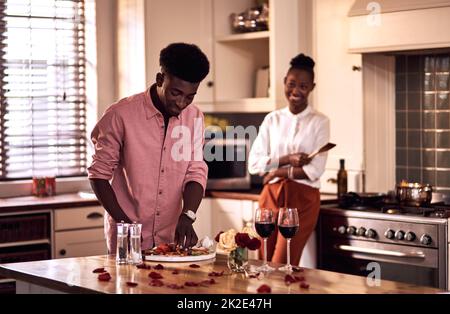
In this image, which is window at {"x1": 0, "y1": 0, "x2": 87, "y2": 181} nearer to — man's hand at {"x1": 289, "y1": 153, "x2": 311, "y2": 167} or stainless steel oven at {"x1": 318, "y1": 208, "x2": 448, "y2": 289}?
man's hand at {"x1": 289, "y1": 153, "x2": 311, "y2": 167}

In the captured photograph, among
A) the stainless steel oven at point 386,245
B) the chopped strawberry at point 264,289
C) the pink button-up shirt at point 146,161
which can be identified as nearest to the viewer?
the chopped strawberry at point 264,289

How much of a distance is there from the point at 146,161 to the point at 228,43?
249 cm

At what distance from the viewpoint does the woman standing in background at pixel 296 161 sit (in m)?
4.69

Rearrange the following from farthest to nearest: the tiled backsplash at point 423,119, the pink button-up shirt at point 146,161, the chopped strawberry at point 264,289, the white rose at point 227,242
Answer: the tiled backsplash at point 423,119, the pink button-up shirt at point 146,161, the white rose at point 227,242, the chopped strawberry at point 264,289

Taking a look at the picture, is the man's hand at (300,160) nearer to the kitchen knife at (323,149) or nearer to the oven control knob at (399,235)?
the kitchen knife at (323,149)

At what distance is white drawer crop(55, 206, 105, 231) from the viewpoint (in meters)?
5.03

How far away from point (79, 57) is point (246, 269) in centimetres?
312

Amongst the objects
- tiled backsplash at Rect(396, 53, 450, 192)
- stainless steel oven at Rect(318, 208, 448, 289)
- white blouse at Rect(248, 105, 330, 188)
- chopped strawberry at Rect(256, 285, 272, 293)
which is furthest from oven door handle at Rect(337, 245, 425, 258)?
chopped strawberry at Rect(256, 285, 272, 293)

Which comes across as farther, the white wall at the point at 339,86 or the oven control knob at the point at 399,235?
the white wall at the point at 339,86

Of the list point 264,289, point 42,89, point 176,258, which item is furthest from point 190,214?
point 42,89

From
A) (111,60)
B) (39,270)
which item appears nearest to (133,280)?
(39,270)

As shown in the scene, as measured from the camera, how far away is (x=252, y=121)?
5973 millimetres

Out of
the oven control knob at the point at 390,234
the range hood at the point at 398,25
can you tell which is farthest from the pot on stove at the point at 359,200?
the range hood at the point at 398,25
